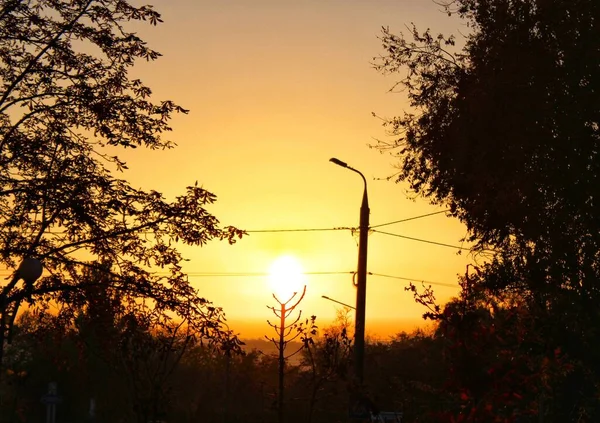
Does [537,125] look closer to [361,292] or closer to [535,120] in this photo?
[535,120]

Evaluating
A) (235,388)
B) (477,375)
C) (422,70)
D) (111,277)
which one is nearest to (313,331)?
(111,277)

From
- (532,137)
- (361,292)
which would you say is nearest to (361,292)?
(361,292)

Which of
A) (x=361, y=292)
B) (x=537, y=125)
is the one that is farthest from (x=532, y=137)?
(x=361, y=292)

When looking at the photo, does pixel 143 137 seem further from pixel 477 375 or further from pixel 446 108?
pixel 446 108

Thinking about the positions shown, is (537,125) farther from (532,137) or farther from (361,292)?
(361,292)

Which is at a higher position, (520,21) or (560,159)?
(520,21)

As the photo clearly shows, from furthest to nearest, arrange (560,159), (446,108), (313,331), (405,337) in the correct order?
(405,337), (446,108), (560,159), (313,331)

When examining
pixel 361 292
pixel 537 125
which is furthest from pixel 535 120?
pixel 361 292

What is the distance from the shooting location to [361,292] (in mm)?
22328

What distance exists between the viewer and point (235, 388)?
8262 centimetres

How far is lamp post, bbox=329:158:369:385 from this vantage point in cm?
2130

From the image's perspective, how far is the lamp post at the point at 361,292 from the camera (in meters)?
21.3

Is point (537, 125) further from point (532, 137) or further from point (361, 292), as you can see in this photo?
point (361, 292)

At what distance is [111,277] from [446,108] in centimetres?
1069
